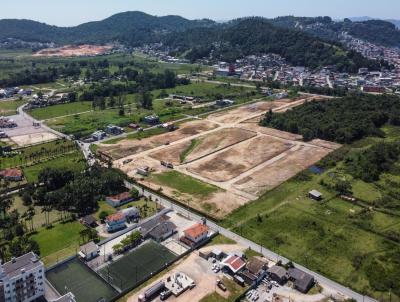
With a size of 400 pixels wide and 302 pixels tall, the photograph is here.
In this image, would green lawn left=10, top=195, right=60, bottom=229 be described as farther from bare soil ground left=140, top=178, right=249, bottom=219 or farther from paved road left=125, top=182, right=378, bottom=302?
bare soil ground left=140, top=178, right=249, bottom=219

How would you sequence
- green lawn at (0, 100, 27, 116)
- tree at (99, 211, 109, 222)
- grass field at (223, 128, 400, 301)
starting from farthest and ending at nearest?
green lawn at (0, 100, 27, 116)
tree at (99, 211, 109, 222)
grass field at (223, 128, 400, 301)

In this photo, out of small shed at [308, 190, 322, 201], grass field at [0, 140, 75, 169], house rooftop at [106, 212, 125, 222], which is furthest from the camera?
grass field at [0, 140, 75, 169]

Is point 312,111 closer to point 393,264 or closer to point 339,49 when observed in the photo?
point 393,264

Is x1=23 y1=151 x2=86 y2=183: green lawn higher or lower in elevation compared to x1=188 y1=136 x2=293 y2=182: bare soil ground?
lower

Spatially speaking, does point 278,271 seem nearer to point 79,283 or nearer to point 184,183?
point 79,283

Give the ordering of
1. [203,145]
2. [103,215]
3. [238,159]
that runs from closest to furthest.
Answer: [103,215] → [238,159] → [203,145]

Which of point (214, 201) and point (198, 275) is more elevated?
point (214, 201)

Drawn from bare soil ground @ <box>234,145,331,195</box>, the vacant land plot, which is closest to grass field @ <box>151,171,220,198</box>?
bare soil ground @ <box>234,145,331,195</box>

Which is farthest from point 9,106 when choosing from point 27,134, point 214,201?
point 214,201
